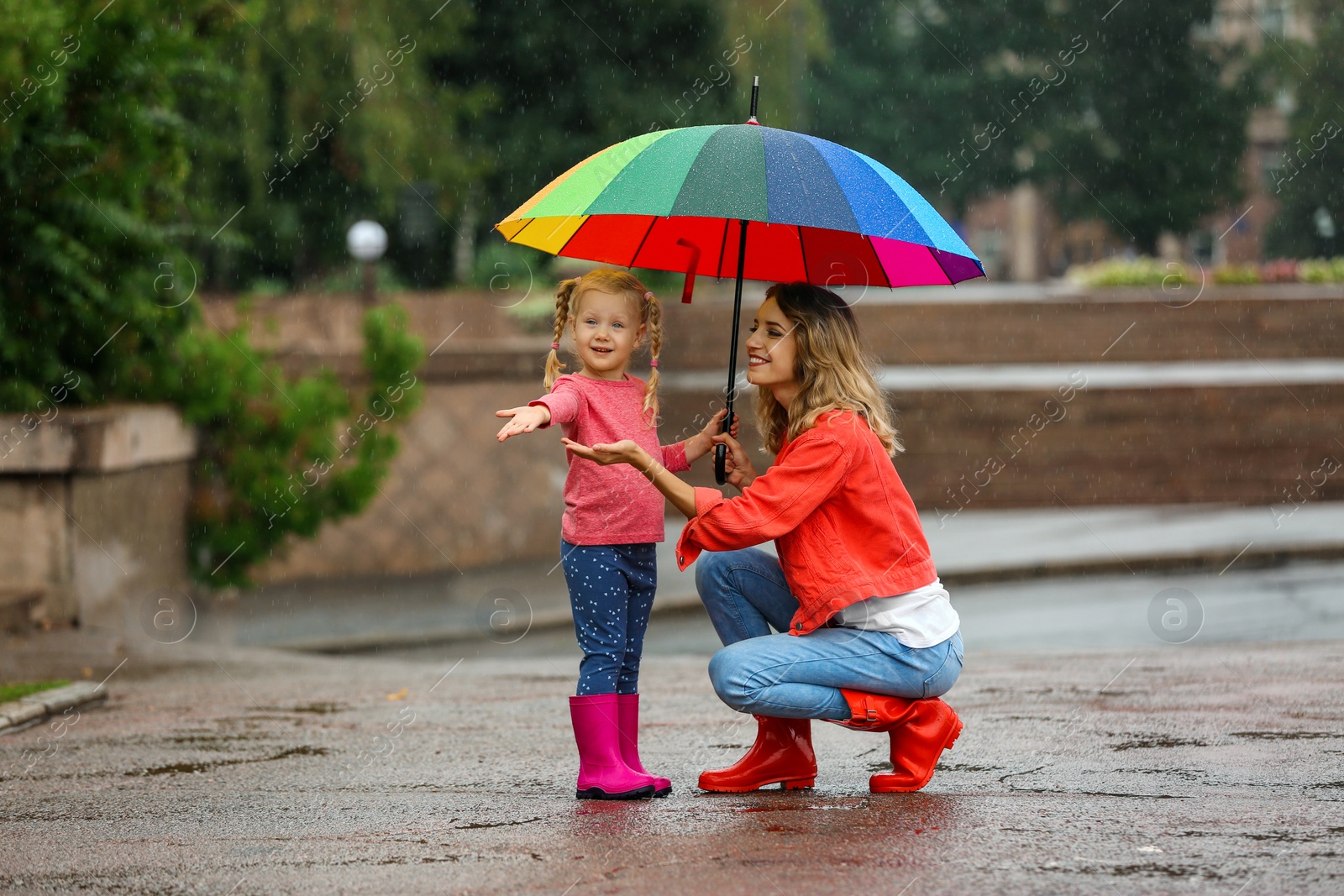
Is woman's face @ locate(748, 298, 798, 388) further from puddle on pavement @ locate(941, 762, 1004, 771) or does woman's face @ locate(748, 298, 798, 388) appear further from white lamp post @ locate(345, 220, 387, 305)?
white lamp post @ locate(345, 220, 387, 305)

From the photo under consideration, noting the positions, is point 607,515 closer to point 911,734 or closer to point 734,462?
point 734,462

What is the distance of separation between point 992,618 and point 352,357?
18.7 feet

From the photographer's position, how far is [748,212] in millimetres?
3635

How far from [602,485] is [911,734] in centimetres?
112

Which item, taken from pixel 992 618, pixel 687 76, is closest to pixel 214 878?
pixel 992 618

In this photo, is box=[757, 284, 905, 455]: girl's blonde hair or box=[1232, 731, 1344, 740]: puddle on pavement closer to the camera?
box=[757, 284, 905, 455]: girl's blonde hair

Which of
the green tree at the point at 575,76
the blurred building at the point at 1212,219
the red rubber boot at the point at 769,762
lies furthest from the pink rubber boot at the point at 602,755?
the blurred building at the point at 1212,219

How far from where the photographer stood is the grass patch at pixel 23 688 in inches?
237

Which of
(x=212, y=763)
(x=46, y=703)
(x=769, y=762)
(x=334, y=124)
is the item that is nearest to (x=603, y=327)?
(x=769, y=762)

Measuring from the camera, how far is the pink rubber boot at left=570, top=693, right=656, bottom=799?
397 centimetres

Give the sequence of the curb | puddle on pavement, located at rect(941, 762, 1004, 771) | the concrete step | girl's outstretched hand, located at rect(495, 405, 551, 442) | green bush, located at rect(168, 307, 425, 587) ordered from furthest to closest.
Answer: the concrete step, green bush, located at rect(168, 307, 425, 587), the curb, puddle on pavement, located at rect(941, 762, 1004, 771), girl's outstretched hand, located at rect(495, 405, 551, 442)

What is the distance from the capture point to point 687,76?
990 inches

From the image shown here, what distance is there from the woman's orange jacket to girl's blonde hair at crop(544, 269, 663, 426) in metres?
0.39

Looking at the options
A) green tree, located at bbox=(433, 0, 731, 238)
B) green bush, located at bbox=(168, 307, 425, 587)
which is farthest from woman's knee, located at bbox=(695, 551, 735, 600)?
green tree, located at bbox=(433, 0, 731, 238)
